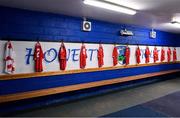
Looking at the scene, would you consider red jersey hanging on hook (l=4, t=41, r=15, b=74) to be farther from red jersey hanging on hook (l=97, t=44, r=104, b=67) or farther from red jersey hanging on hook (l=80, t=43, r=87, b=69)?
red jersey hanging on hook (l=97, t=44, r=104, b=67)

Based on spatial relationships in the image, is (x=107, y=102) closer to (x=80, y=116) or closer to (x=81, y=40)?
(x=80, y=116)

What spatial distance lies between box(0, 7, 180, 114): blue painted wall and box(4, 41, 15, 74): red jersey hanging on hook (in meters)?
0.22

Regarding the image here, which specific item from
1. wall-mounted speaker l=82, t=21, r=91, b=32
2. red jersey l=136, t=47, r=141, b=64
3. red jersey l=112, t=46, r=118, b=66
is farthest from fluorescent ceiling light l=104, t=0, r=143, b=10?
red jersey l=136, t=47, r=141, b=64

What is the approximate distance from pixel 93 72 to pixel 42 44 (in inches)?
73.0

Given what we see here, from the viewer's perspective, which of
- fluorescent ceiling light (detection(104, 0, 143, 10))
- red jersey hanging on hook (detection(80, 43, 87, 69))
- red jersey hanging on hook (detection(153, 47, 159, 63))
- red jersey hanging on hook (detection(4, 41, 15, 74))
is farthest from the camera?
red jersey hanging on hook (detection(153, 47, 159, 63))

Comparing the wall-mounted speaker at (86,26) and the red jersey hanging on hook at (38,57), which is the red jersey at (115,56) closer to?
the wall-mounted speaker at (86,26)

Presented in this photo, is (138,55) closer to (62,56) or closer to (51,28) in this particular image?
(62,56)

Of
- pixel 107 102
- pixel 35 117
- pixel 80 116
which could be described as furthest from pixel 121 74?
pixel 35 117

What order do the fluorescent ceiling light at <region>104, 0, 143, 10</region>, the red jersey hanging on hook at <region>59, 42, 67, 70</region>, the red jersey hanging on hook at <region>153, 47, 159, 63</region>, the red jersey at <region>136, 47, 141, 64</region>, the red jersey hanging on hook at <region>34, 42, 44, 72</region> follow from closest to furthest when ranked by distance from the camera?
the fluorescent ceiling light at <region>104, 0, 143, 10</region> < the red jersey hanging on hook at <region>34, 42, 44, 72</region> < the red jersey hanging on hook at <region>59, 42, 67, 70</region> < the red jersey at <region>136, 47, 141, 64</region> < the red jersey hanging on hook at <region>153, 47, 159, 63</region>

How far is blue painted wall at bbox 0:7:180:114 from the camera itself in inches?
155

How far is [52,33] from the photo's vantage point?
4602mm

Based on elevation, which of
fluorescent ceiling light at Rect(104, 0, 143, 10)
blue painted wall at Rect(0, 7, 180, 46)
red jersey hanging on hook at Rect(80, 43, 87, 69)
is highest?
fluorescent ceiling light at Rect(104, 0, 143, 10)

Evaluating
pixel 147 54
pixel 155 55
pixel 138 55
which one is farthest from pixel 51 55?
pixel 155 55

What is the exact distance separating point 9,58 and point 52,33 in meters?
1.24
